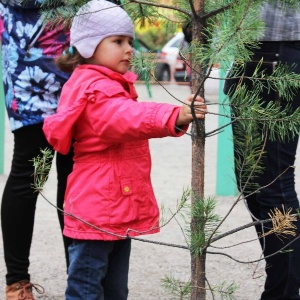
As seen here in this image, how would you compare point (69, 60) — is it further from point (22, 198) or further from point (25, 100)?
point (22, 198)

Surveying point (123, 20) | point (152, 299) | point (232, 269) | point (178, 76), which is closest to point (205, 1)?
point (123, 20)

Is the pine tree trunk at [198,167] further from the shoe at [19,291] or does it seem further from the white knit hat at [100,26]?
the shoe at [19,291]

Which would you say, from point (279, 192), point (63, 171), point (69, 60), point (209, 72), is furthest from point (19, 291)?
point (209, 72)

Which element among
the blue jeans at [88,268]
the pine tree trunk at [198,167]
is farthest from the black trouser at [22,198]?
the pine tree trunk at [198,167]

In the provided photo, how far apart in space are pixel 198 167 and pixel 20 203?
137 centimetres

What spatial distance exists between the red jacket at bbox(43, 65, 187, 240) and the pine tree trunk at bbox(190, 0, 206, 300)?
0.30 m

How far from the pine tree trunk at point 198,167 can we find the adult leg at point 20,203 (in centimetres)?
123

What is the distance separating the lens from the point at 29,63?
3.74m

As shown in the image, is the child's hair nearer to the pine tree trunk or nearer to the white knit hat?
the white knit hat

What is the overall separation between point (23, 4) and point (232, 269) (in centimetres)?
179

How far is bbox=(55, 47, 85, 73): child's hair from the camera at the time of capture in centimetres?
334

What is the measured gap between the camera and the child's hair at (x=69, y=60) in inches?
132

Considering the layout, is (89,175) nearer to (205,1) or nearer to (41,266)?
(205,1)

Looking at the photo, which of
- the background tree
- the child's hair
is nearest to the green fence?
the child's hair
